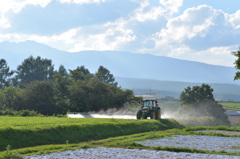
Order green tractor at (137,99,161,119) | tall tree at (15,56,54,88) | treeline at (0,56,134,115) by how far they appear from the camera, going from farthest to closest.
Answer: tall tree at (15,56,54,88) → treeline at (0,56,134,115) → green tractor at (137,99,161,119)

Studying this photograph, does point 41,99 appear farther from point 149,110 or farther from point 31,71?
point 31,71

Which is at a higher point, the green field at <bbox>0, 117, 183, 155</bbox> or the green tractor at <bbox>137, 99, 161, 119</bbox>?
the green tractor at <bbox>137, 99, 161, 119</bbox>

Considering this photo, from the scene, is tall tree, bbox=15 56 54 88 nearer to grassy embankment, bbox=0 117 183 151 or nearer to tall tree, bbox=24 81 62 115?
tall tree, bbox=24 81 62 115

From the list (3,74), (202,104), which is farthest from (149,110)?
(3,74)

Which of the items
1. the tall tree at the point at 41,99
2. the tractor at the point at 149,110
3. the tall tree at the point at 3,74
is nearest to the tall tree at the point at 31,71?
the tall tree at the point at 3,74

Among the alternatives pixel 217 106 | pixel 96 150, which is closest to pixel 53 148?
pixel 96 150

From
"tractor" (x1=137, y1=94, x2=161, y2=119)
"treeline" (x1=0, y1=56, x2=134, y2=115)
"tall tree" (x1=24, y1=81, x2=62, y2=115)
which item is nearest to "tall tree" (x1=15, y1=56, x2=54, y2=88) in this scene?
"treeline" (x1=0, y1=56, x2=134, y2=115)

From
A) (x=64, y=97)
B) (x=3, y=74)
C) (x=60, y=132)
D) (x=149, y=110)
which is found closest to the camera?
(x=60, y=132)

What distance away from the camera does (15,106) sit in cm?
8794

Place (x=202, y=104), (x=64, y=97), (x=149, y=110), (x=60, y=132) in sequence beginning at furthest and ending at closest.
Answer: (x=202, y=104)
(x=64, y=97)
(x=149, y=110)
(x=60, y=132)

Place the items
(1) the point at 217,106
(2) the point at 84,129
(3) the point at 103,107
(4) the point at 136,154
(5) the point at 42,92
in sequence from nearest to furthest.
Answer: (4) the point at 136,154 < (2) the point at 84,129 < (3) the point at 103,107 < (5) the point at 42,92 < (1) the point at 217,106

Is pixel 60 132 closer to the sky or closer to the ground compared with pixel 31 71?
closer to the ground

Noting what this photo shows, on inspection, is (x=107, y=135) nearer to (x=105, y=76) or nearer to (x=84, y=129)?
(x=84, y=129)

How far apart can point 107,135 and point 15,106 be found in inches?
2166
